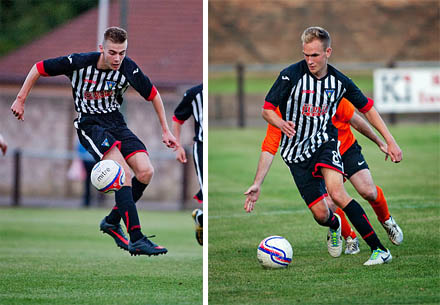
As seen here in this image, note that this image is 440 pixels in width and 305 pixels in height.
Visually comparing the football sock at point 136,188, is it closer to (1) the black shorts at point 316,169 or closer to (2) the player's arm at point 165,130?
(2) the player's arm at point 165,130

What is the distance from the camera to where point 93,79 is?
5.88 m

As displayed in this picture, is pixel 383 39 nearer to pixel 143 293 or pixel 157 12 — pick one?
pixel 157 12

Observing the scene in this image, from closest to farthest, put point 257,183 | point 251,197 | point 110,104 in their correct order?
point 251,197
point 257,183
point 110,104

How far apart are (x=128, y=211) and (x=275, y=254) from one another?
3.77ft

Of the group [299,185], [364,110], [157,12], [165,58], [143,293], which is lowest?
[143,293]

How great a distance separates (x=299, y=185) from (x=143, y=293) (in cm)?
147

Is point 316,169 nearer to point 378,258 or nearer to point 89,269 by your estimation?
point 378,258

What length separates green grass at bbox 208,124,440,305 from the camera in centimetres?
518

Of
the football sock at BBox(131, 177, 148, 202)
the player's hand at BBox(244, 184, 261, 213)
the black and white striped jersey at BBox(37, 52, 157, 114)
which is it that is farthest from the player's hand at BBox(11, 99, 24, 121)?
the player's hand at BBox(244, 184, 261, 213)

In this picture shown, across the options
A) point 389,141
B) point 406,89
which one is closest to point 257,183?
point 389,141

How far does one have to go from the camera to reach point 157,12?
21375 millimetres

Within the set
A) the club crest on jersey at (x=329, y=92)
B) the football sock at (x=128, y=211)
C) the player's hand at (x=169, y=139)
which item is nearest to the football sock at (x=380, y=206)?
the club crest on jersey at (x=329, y=92)

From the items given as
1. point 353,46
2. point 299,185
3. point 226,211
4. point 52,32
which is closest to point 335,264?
point 299,185

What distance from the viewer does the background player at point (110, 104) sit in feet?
18.6
